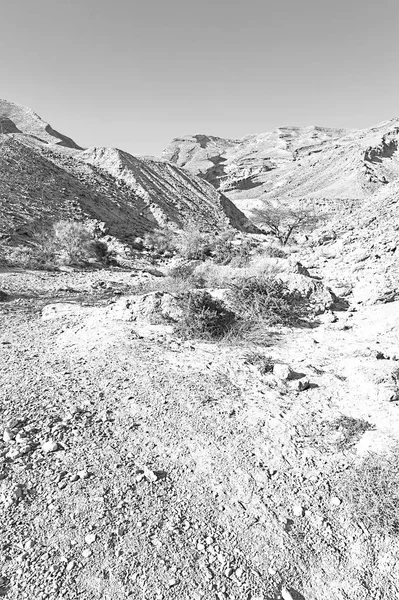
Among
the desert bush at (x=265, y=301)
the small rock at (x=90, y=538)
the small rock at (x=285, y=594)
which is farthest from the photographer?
the desert bush at (x=265, y=301)

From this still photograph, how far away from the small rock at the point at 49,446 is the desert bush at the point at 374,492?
322cm

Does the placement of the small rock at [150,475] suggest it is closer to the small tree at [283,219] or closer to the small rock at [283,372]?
the small rock at [283,372]

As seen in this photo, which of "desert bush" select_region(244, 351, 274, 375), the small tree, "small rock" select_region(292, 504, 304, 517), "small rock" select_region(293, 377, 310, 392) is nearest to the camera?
"small rock" select_region(292, 504, 304, 517)

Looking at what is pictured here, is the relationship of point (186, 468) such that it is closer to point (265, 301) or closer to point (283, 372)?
point (283, 372)

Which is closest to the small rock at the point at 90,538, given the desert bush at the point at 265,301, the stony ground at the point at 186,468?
the stony ground at the point at 186,468

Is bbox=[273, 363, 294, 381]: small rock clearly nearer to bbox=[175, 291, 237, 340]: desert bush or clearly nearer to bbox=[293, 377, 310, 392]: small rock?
bbox=[293, 377, 310, 392]: small rock

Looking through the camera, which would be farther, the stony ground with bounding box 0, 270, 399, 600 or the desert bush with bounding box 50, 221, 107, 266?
the desert bush with bounding box 50, 221, 107, 266

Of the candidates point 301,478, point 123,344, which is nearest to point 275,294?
point 123,344

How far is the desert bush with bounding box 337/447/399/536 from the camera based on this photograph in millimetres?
3084

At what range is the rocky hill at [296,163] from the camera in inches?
3095

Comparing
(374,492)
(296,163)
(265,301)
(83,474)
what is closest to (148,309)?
(265,301)

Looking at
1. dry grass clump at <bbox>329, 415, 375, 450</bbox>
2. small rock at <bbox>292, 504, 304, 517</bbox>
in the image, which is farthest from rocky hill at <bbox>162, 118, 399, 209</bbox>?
small rock at <bbox>292, 504, 304, 517</bbox>

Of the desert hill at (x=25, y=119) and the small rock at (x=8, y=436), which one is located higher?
the desert hill at (x=25, y=119)

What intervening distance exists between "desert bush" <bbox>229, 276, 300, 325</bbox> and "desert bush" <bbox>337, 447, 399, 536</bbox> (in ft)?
14.0
